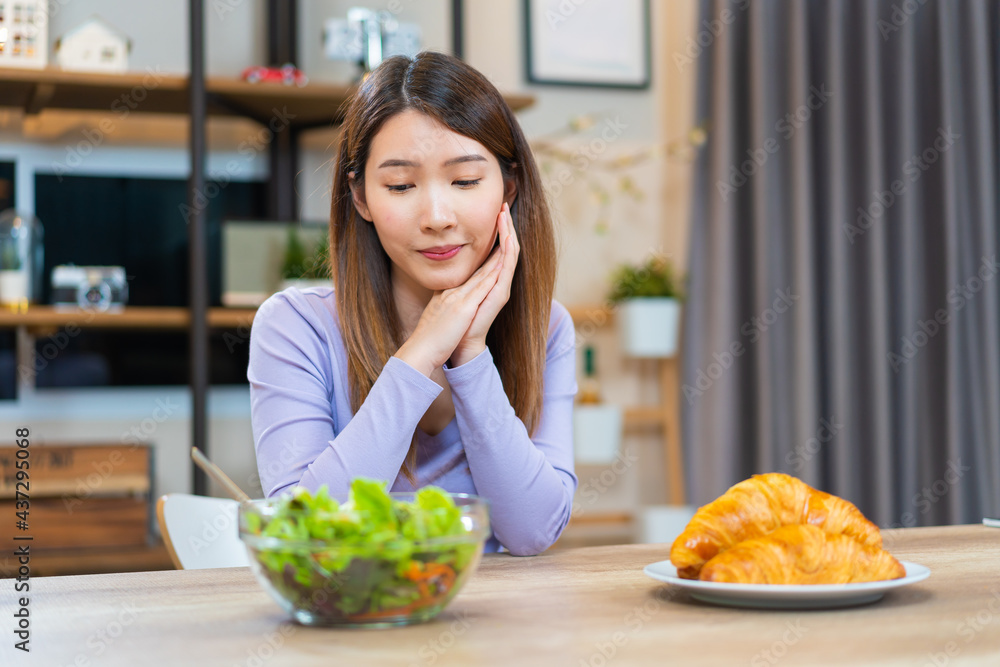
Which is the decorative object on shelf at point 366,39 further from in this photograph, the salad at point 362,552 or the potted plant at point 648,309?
the salad at point 362,552

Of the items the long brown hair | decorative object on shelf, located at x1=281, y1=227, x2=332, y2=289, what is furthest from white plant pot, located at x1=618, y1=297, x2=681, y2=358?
the long brown hair

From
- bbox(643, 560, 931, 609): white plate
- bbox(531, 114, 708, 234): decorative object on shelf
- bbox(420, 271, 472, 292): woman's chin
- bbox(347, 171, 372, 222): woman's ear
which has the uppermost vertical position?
bbox(531, 114, 708, 234): decorative object on shelf

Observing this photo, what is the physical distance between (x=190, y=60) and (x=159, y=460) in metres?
1.10

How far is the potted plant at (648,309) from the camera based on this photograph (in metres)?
3.12

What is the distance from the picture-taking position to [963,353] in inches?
99.5

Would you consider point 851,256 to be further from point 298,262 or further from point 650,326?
point 298,262

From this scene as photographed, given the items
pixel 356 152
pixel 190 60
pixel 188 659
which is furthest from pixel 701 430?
pixel 188 659

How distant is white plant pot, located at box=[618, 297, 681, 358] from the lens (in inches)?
123

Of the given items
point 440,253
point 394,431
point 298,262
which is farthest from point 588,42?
point 394,431

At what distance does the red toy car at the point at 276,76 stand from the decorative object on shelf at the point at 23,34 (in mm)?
502

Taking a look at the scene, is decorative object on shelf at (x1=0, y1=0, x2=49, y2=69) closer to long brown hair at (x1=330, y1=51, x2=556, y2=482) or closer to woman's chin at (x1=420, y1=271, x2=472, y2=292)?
long brown hair at (x1=330, y1=51, x2=556, y2=482)

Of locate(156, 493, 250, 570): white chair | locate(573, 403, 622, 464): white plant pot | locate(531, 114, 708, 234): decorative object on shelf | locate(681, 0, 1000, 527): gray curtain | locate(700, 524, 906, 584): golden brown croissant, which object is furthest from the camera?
locate(531, 114, 708, 234): decorative object on shelf

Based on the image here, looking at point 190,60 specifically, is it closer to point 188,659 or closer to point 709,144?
point 709,144

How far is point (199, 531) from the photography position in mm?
1225
